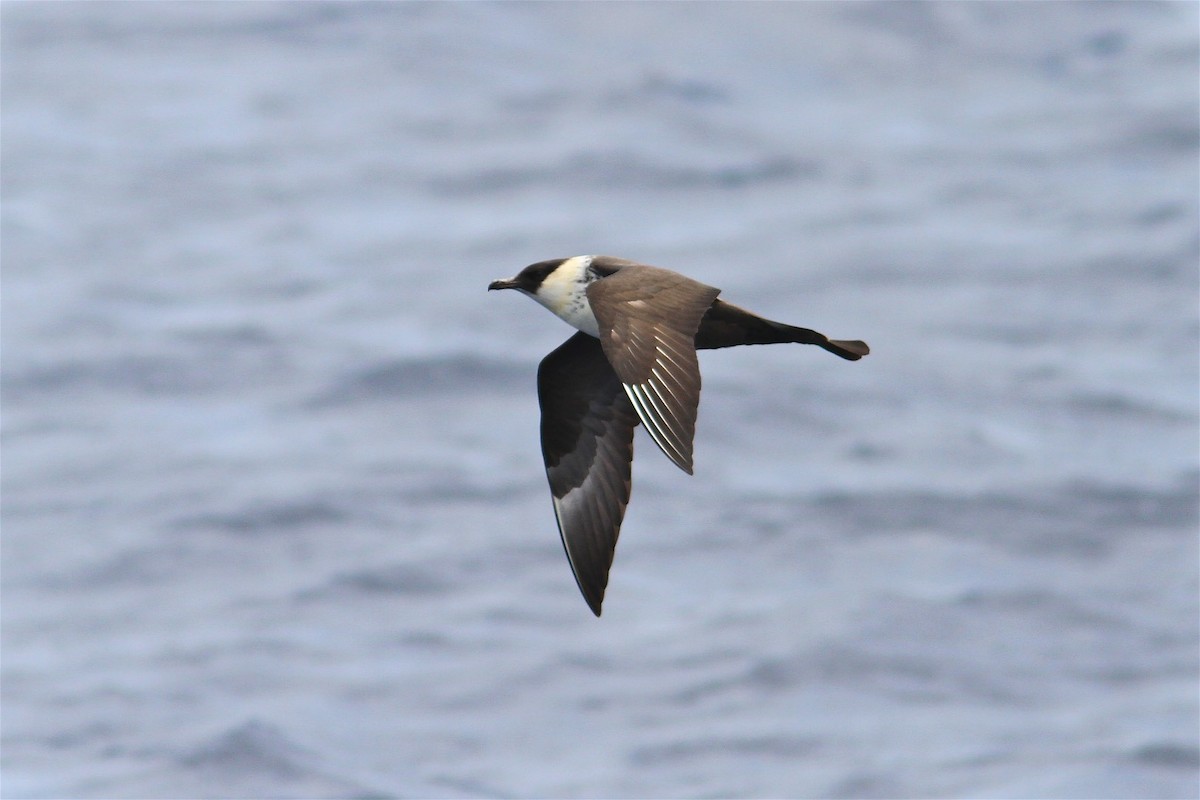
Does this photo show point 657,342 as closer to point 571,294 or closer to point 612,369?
point 571,294

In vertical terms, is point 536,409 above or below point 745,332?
above

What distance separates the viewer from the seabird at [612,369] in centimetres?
830

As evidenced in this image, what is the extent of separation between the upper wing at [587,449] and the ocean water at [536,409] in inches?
522

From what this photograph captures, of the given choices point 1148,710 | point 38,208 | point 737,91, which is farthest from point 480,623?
point 737,91

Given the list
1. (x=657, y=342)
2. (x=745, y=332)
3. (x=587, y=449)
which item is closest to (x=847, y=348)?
(x=745, y=332)

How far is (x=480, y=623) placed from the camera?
87.4ft

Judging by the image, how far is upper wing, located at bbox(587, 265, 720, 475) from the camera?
817 centimetres

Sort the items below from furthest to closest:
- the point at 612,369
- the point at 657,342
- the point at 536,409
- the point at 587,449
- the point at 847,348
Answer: the point at 536,409
the point at 587,449
the point at 612,369
the point at 847,348
the point at 657,342

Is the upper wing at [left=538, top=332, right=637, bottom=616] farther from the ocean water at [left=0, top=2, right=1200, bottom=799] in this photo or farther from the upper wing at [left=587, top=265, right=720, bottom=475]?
the ocean water at [left=0, top=2, right=1200, bottom=799]

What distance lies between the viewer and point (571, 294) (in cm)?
929

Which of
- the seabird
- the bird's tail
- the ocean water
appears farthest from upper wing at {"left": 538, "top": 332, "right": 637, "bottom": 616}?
the ocean water

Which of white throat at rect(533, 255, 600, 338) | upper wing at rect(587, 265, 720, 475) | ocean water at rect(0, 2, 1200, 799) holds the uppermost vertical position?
ocean water at rect(0, 2, 1200, 799)

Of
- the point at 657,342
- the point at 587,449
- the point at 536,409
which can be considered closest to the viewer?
the point at 657,342

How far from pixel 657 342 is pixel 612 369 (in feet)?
4.10
